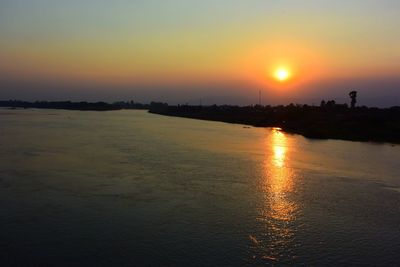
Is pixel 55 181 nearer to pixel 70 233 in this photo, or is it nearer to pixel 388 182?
pixel 70 233

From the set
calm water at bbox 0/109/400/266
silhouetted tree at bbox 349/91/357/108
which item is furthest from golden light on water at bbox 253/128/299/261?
silhouetted tree at bbox 349/91/357/108

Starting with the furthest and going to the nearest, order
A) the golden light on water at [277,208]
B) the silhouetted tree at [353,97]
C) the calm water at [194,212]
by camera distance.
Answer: the silhouetted tree at [353,97] < the golden light on water at [277,208] < the calm water at [194,212]

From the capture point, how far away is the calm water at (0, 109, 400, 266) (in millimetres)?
7965

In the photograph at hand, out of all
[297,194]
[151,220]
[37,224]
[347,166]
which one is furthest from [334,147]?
[37,224]

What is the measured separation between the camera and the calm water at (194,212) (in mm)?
7965

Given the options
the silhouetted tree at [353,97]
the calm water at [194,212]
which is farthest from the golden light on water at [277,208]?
the silhouetted tree at [353,97]

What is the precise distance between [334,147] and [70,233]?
72.3 feet

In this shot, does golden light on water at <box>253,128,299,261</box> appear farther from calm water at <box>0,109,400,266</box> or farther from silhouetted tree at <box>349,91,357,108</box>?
silhouetted tree at <box>349,91,357,108</box>

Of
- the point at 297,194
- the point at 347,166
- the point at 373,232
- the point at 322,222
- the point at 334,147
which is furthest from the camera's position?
the point at 334,147

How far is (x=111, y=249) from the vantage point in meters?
8.13

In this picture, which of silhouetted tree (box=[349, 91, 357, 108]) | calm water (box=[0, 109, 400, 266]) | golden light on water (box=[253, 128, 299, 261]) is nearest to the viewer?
calm water (box=[0, 109, 400, 266])

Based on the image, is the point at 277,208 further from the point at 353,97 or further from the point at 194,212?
the point at 353,97

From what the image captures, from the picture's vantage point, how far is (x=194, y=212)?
10.6 metres

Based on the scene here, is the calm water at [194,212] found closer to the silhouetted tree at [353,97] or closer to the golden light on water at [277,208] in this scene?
the golden light on water at [277,208]
